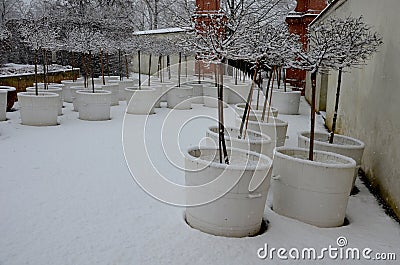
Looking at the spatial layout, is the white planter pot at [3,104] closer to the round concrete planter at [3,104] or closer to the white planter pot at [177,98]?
the round concrete planter at [3,104]

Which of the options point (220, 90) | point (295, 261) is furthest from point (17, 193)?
point (295, 261)

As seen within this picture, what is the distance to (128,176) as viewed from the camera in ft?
12.5

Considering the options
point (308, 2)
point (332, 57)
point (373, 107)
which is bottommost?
point (373, 107)

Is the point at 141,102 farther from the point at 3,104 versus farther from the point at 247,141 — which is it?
the point at 247,141

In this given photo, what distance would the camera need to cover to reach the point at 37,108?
6070mm

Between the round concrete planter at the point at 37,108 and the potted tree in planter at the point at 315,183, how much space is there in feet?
14.5

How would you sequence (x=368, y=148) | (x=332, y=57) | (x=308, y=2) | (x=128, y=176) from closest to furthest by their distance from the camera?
(x=332, y=57) → (x=128, y=176) → (x=368, y=148) → (x=308, y=2)

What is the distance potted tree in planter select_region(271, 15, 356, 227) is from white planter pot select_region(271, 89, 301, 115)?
5.26 metres

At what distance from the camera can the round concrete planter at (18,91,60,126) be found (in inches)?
239

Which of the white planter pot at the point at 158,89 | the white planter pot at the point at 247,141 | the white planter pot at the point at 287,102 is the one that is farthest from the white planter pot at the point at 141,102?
the white planter pot at the point at 247,141

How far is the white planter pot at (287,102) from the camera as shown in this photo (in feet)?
27.1

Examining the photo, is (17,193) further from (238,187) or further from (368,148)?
(368,148)

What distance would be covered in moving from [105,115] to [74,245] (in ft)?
15.8

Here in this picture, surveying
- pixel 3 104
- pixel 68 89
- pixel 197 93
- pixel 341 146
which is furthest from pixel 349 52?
pixel 68 89
